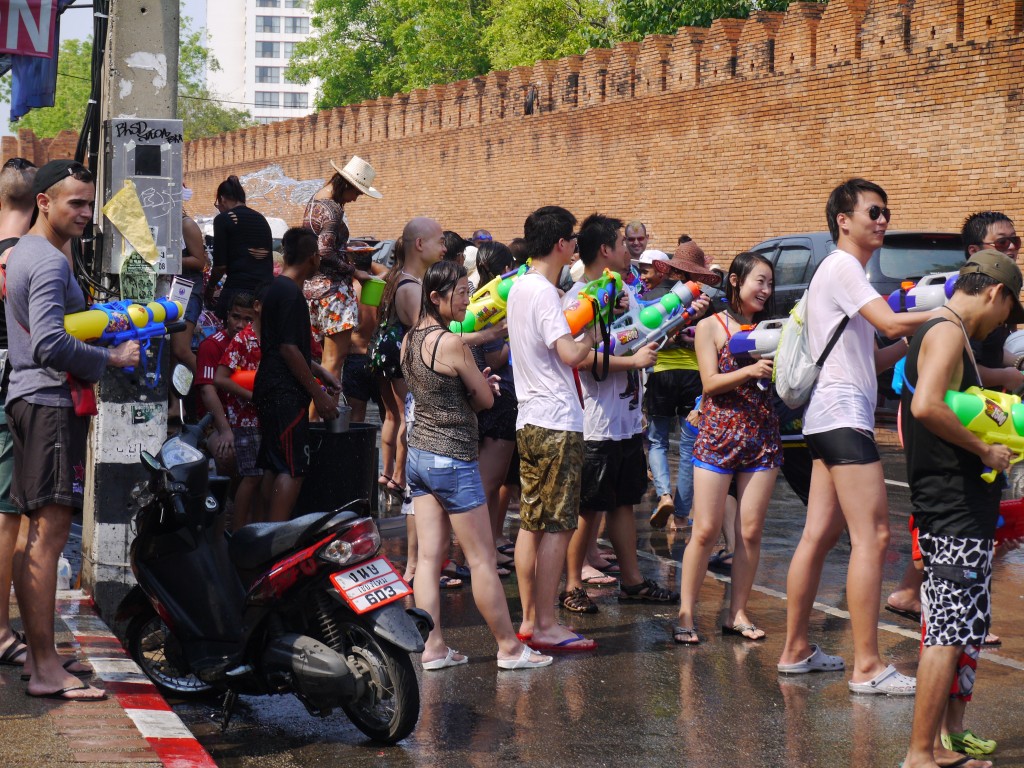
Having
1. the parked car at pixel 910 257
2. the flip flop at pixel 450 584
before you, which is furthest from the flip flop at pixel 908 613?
the parked car at pixel 910 257

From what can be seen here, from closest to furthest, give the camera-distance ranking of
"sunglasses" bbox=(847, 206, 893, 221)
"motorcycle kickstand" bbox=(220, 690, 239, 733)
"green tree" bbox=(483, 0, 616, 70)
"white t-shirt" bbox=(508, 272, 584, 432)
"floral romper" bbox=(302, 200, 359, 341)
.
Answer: "motorcycle kickstand" bbox=(220, 690, 239, 733)
"sunglasses" bbox=(847, 206, 893, 221)
"white t-shirt" bbox=(508, 272, 584, 432)
"floral romper" bbox=(302, 200, 359, 341)
"green tree" bbox=(483, 0, 616, 70)

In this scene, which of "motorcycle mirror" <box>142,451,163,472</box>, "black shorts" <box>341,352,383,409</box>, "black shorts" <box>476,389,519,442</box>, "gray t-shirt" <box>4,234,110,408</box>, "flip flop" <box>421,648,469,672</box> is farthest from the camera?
"black shorts" <box>341,352,383,409</box>

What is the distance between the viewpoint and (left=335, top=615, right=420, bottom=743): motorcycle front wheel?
5.11 m

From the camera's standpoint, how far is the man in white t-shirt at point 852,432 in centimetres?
570

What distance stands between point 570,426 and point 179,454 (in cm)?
177

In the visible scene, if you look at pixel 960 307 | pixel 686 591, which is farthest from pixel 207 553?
pixel 960 307

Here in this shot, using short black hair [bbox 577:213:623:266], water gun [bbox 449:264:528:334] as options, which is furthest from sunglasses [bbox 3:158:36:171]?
short black hair [bbox 577:213:623:266]

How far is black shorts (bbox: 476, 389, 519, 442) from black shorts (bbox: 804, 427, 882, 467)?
2303 millimetres

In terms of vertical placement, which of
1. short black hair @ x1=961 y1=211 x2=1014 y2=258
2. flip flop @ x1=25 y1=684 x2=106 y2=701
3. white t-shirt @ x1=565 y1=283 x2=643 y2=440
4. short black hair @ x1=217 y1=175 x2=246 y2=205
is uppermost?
short black hair @ x1=217 y1=175 x2=246 y2=205

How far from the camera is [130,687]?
550cm

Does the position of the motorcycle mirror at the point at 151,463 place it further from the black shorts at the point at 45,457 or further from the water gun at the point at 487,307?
the water gun at the point at 487,307

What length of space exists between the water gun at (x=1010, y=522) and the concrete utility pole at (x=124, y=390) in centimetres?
383

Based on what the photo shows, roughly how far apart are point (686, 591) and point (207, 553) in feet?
7.84

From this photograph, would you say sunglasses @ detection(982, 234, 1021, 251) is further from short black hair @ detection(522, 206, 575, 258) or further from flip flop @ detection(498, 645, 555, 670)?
flip flop @ detection(498, 645, 555, 670)
